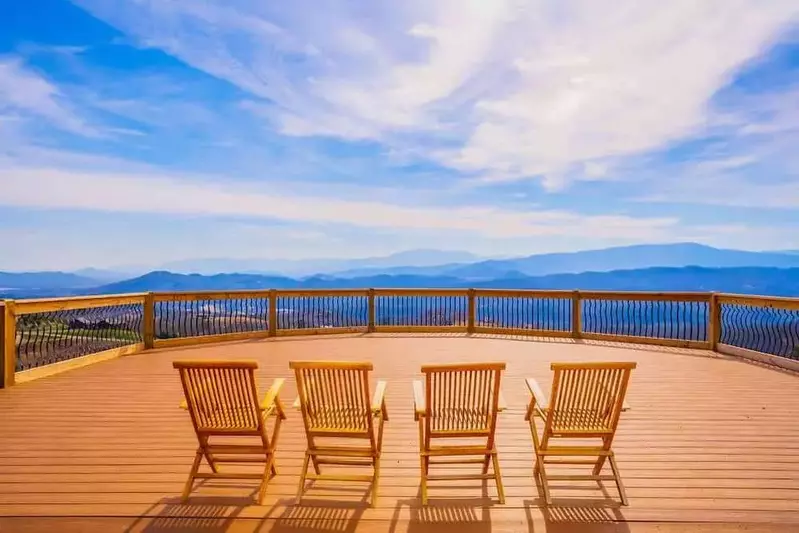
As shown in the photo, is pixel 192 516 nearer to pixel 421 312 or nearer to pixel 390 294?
pixel 390 294

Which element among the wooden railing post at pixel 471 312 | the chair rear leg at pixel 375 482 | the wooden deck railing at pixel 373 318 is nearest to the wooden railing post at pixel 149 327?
the wooden deck railing at pixel 373 318

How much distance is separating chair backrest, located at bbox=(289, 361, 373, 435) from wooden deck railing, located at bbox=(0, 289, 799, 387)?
5.72m

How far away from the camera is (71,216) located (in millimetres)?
24375

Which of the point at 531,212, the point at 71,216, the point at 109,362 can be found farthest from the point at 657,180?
the point at 71,216

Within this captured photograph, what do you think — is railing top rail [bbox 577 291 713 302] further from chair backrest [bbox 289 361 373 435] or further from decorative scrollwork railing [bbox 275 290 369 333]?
chair backrest [bbox 289 361 373 435]

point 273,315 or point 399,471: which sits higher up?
point 273,315

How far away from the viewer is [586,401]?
11.5ft

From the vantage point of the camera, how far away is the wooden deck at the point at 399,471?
10.3 ft

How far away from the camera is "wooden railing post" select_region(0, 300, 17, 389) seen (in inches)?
269

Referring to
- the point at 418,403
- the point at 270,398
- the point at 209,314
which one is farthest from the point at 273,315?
the point at 418,403

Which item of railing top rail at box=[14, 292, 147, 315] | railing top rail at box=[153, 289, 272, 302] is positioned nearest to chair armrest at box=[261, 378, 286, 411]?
railing top rail at box=[14, 292, 147, 315]

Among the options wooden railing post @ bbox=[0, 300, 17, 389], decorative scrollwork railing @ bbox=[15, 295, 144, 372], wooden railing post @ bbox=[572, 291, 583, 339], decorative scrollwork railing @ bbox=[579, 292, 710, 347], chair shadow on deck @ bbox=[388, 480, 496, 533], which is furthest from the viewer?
wooden railing post @ bbox=[572, 291, 583, 339]

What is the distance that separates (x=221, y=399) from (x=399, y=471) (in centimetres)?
145

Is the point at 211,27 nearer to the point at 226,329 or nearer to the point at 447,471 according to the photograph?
the point at 226,329
